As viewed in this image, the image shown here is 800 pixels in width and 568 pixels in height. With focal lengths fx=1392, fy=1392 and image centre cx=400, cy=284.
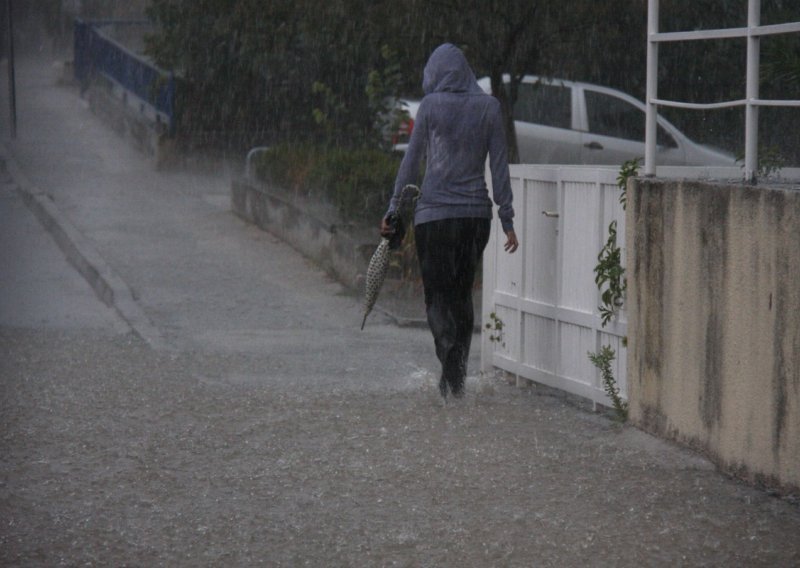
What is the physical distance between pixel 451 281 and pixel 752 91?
7.38 ft

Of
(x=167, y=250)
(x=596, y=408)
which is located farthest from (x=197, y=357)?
(x=167, y=250)

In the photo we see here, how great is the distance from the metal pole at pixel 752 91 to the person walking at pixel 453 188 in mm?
1695

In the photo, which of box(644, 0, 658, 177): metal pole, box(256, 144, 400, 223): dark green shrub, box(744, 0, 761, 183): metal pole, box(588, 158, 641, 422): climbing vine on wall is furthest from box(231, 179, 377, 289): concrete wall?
box(744, 0, 761, 183): metal pole

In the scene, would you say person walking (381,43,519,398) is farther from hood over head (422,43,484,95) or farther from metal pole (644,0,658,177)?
metal pole (644,0,658,177)

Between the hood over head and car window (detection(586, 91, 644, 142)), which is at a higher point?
the hood over head

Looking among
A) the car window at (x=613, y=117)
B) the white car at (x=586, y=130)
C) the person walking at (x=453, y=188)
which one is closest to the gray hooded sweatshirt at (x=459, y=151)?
the person walking at (x=453, y=188)

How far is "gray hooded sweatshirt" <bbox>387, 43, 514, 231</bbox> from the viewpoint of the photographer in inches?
283

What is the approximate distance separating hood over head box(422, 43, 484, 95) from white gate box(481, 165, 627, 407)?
2.05 feet

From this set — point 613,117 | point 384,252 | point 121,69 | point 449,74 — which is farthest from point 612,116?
point 121,69

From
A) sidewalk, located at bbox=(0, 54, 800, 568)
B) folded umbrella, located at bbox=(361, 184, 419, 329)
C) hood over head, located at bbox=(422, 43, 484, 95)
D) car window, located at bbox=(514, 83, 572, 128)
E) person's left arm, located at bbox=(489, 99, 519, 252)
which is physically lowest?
sidewalk, located at bbox=(0, 54, 800, 568)

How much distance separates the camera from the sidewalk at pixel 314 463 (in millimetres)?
4828

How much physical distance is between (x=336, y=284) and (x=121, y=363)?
3866mm

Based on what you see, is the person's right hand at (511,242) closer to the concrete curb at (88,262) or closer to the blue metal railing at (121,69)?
the concrete curb at (88,262)

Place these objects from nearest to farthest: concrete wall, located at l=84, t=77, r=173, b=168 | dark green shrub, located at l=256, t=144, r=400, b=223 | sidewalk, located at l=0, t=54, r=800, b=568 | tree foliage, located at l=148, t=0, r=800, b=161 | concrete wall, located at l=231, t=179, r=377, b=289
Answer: sidewalk, located at l=0, t=54, r=800, b=568 → concrete wall, located at l=231, t=179, r=377, b=289 → dark green shrub, located at l=256, t=144, r=400, b=223 → tree foliage, located at l=148, t=0, r=800, b=161 → concrete wall, located at l=84, t=77, r=173, b=168
